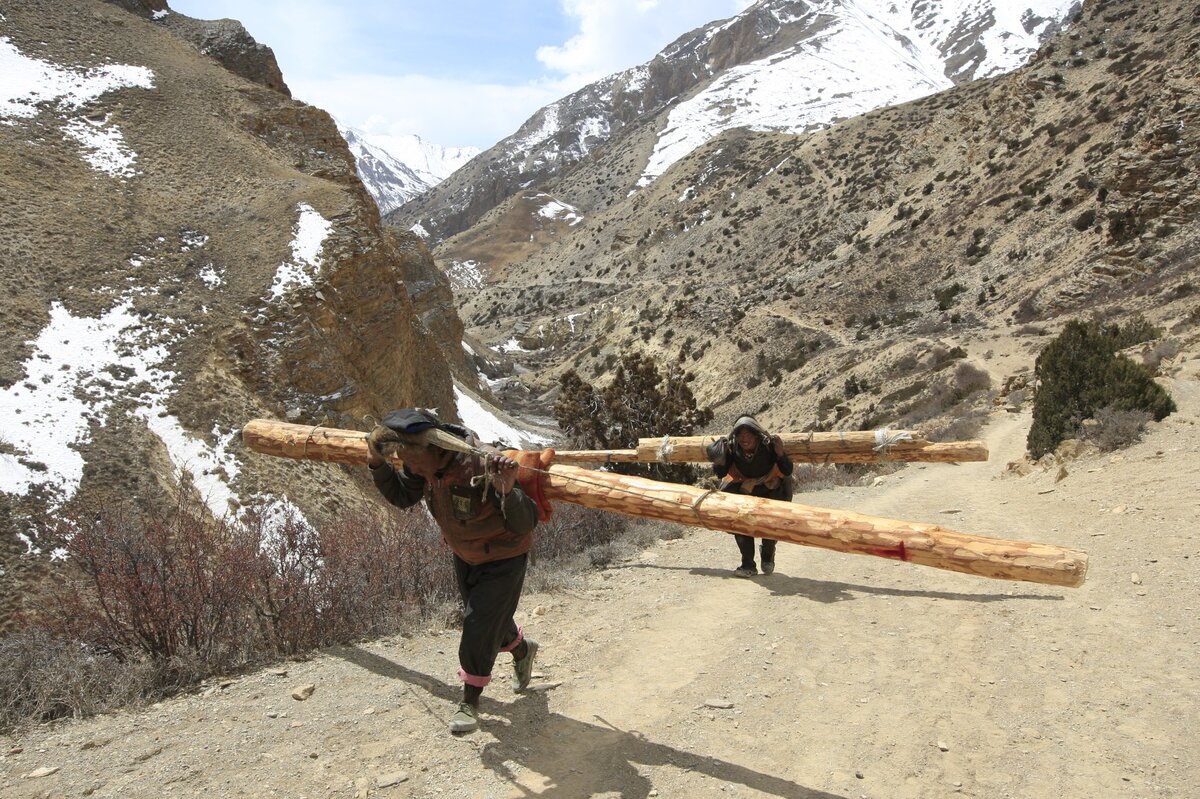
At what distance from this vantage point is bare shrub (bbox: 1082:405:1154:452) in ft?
35.1

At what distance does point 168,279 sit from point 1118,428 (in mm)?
17240

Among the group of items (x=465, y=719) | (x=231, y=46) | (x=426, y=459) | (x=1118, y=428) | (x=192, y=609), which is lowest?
(x=465, y=719)

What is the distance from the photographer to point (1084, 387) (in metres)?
12.2

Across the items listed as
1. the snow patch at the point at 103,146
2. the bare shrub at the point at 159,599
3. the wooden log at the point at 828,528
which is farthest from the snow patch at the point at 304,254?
the wooden log at the point at 828,528

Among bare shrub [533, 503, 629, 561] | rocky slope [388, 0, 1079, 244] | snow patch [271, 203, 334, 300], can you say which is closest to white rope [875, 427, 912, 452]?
→ bare shrub [533, 503, 629, 561]

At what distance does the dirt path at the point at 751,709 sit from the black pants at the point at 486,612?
15.9 inches

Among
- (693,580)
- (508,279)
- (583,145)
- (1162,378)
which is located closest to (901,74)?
(583,145)

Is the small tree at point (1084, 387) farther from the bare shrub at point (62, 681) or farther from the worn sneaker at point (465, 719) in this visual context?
the bare shrub at point (62, 681)

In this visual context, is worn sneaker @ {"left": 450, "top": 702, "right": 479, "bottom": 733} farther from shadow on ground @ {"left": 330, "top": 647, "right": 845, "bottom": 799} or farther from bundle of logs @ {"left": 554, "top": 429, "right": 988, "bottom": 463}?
bundle of logs @ {"left": 554, "top": 429, "right": 988, "bottom": 463}

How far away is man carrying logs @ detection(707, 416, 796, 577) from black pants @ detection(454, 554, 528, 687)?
11.7ft

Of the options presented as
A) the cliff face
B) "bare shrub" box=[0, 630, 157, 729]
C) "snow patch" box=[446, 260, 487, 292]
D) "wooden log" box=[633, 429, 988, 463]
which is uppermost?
"snow patch" box=[446, 260, 487, 292]

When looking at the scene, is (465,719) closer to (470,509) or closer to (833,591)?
(470,509)

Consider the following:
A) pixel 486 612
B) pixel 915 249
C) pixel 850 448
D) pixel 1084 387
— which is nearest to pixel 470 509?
pixel 486 612

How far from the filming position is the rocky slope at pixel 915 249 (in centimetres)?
2706
